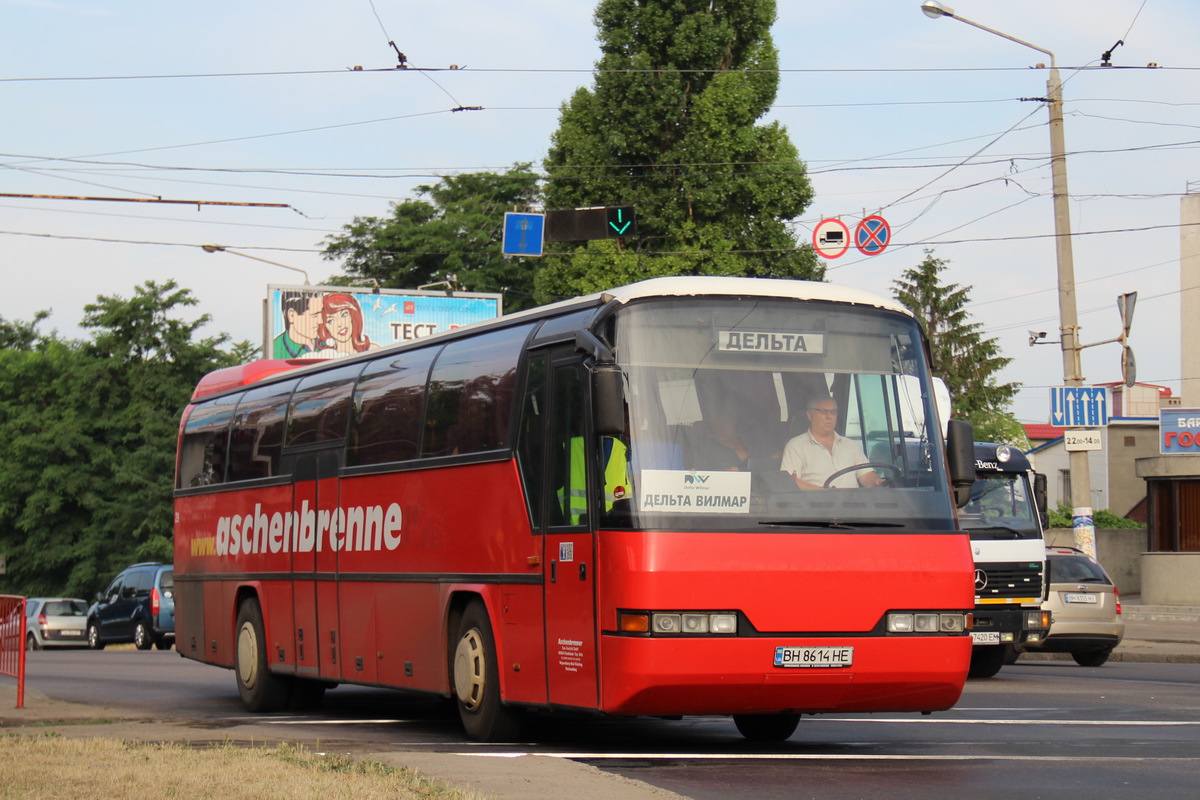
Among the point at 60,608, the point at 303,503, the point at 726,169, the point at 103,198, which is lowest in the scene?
the point at 60,608

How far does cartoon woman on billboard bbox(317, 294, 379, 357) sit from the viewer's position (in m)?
55.9

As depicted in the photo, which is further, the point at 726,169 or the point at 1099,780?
the point at 726,169

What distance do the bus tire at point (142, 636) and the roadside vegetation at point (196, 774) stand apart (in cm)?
2688

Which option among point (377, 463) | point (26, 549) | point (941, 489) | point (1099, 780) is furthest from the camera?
point (26, 549)

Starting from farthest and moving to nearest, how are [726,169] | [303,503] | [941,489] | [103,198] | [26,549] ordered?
[26,549] < [726,169] < [103,198] < [303,503] < [941,489]

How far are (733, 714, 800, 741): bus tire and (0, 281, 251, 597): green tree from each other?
186ft

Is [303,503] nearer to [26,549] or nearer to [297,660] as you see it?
[297,660]

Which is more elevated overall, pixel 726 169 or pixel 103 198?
pixel 726 169

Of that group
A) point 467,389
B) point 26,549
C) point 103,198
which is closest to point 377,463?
point 467,389

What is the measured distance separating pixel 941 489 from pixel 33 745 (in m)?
6.27

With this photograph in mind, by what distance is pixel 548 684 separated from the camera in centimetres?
1105

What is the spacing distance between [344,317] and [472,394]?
4427 cm

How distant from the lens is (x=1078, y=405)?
83.3ft

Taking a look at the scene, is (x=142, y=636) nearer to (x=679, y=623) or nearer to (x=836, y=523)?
(x=679, y=623)
